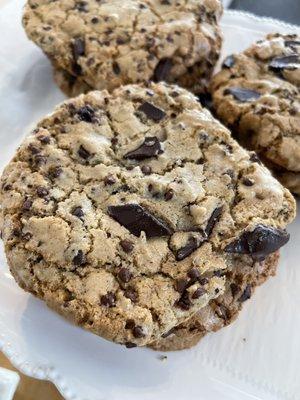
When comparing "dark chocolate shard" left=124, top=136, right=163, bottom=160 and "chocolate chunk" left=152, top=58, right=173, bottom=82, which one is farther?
"chocolate chunk" left=152, top=58, right=173, bottom=82

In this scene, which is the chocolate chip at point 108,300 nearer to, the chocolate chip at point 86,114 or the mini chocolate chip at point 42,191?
the mini chocolate chip at point 42,191

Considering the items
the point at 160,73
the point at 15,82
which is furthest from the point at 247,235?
the point at 15,82

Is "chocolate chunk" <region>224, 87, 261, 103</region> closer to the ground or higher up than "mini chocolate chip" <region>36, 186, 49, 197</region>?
higher up

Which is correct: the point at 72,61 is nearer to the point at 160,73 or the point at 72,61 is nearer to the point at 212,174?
the point at 160,73

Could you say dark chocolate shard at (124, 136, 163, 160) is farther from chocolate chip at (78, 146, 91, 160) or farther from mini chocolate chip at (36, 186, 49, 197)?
mini chocolate chip at (36, 186, 49, 197)

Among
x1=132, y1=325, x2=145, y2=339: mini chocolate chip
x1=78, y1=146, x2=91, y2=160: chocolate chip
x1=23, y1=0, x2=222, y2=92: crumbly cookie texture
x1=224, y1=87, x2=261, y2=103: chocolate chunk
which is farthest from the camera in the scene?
x1=23, y1=0, x2=222, y2=92: crumbly cookie texture

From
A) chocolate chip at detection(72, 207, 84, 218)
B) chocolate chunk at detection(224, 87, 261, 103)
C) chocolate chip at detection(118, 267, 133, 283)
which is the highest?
chocolate chunk at detection(224, 87, 261, 103)

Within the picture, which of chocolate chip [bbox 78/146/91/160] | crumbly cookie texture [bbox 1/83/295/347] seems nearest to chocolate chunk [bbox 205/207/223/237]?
crumbly cookie texture [bbox 1/83/295/347]

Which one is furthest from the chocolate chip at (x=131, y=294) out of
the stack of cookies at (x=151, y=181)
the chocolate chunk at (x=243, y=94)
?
the chocolate chunk at (x=243, y=94)
